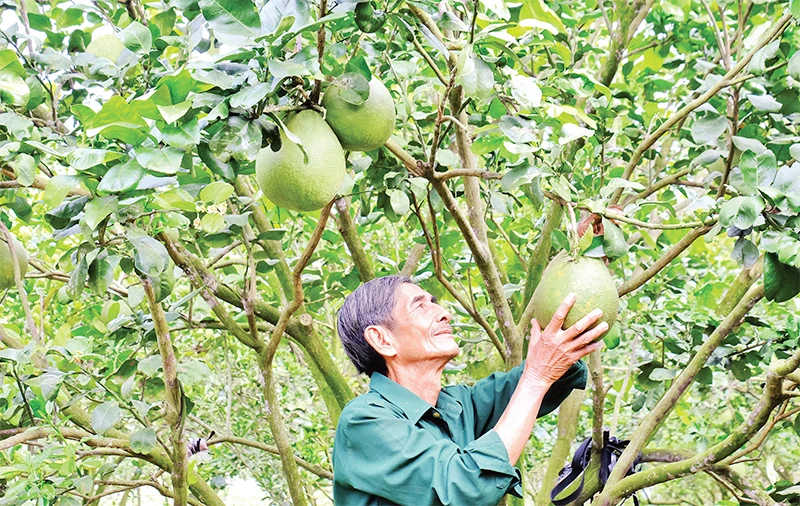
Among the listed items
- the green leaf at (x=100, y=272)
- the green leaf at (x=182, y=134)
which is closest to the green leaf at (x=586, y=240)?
the green leaf at (x=182, y=134)

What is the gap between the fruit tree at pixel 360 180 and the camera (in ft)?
4.64

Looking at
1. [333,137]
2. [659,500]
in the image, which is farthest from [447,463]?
[659,500]

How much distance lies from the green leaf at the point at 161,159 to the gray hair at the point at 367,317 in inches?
34.0

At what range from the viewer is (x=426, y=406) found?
1.94m

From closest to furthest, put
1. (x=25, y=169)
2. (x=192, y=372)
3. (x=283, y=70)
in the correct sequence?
(x=283, y=70) → (x=25, y=169) → (x=192, y=372)

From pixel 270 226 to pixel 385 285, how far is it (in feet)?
4.04

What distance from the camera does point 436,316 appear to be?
2053 mm

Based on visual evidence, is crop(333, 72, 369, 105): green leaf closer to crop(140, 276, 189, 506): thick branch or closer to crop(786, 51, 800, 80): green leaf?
crop(140, 276, 189, 506): thick branch

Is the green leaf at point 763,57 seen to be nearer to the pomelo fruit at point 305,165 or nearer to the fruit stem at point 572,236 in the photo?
the fruit stem at point 572,236

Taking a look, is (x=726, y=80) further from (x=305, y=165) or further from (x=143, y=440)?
(x=143, y=440)

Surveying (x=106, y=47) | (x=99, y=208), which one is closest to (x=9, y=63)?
(x=99, y=208)

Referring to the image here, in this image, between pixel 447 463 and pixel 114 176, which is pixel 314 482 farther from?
pixel 114 176

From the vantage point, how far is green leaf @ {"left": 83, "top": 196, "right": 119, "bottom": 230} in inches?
54.8

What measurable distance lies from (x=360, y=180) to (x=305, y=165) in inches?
53.2
